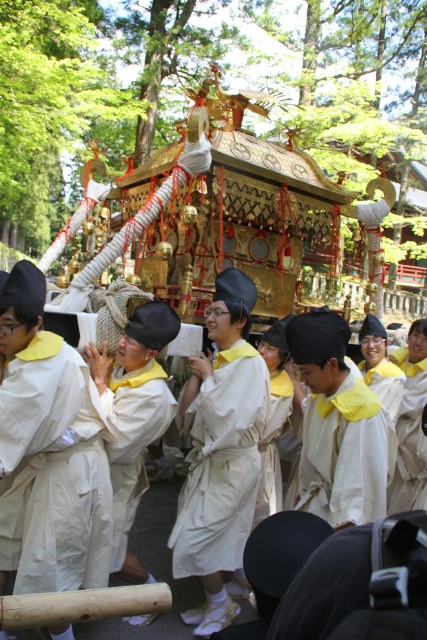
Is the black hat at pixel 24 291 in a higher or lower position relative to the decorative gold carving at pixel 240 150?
lower

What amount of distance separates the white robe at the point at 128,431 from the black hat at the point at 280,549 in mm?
1503

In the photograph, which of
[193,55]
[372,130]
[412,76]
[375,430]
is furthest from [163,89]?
[375,430]

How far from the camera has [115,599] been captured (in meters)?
1.26

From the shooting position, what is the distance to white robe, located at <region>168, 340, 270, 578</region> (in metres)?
2.75

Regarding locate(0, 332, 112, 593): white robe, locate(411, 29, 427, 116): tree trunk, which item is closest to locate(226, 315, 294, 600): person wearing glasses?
locate(0, 332, 112, 593): white robe

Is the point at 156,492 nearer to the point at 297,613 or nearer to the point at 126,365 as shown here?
the point at 126,365

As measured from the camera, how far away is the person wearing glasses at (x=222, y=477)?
2746 mm

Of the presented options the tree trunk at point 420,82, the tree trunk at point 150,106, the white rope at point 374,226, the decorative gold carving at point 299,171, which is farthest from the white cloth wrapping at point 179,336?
the tree trunk at point 420,82

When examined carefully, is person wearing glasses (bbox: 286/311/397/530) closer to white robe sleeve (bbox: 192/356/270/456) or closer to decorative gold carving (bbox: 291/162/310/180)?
white robe sleeve (bbox: 192/356/270/456)

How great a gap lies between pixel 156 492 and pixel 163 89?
9.30 meters

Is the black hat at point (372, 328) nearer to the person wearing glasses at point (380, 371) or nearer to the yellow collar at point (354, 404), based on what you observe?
the person wearing glasses at point (380, 371)

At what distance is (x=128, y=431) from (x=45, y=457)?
45 cm

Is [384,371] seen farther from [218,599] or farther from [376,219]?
[376,219]

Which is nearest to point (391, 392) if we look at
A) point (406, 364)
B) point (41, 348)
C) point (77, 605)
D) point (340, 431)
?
point (406, 364)
